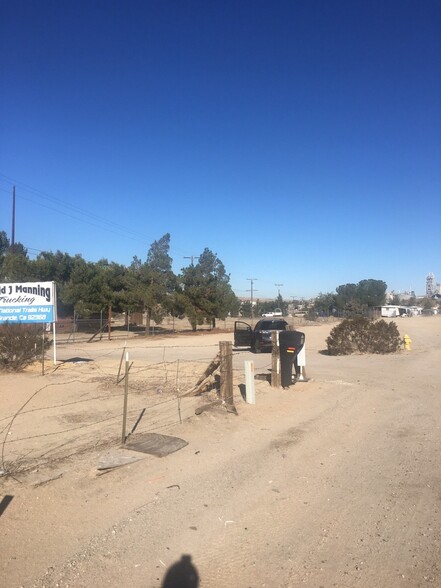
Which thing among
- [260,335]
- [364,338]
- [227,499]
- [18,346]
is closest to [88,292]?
[260,335]

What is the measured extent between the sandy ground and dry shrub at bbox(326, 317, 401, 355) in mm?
12826

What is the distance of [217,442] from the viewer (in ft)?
25.0

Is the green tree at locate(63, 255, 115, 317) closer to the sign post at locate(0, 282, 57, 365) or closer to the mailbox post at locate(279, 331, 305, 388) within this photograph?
the sign post at locate(0, 282, 57, 365)

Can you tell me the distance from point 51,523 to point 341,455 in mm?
4002

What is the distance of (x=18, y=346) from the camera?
611 inches

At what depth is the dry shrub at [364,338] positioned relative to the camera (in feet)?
76.0

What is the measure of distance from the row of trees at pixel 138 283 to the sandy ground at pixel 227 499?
112 ft

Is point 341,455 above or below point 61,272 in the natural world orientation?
below

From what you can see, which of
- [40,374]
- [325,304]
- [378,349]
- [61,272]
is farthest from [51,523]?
[325,304]

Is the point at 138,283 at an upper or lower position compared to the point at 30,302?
upper

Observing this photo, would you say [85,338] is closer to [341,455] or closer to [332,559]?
[341,455]

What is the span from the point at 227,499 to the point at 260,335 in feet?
65.7

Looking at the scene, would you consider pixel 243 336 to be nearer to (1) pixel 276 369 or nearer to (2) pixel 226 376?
(1) pixel 276 369

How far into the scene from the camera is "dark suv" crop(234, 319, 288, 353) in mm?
25141
